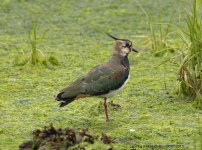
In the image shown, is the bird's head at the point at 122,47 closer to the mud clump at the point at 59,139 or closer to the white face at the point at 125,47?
the white face at the point at 125,47

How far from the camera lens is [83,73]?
6391 millimetres

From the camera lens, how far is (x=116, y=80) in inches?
183

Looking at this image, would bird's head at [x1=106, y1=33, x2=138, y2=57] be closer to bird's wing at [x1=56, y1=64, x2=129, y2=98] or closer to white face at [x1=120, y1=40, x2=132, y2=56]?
white face at [x1=120, y1=40, x2=132, y2=56]

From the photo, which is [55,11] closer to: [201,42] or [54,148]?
[201,42]

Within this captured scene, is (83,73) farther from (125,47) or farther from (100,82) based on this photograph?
(100,82)

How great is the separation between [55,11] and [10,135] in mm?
6249

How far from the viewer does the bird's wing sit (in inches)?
179

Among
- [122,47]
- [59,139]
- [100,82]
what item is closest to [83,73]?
[122,47]

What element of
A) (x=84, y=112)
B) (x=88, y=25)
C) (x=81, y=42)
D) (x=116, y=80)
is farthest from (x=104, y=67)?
(x=88, y=25)

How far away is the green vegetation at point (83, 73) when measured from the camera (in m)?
→ 4.27

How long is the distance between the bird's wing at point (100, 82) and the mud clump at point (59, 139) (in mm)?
914

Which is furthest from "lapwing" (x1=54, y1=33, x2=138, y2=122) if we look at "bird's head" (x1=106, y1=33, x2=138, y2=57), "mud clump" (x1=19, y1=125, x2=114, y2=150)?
"mud clump" (x1=19, y1=125, x2=114, y2=150)

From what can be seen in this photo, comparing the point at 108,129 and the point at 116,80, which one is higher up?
the point at 116,80

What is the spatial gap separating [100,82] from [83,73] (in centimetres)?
182
